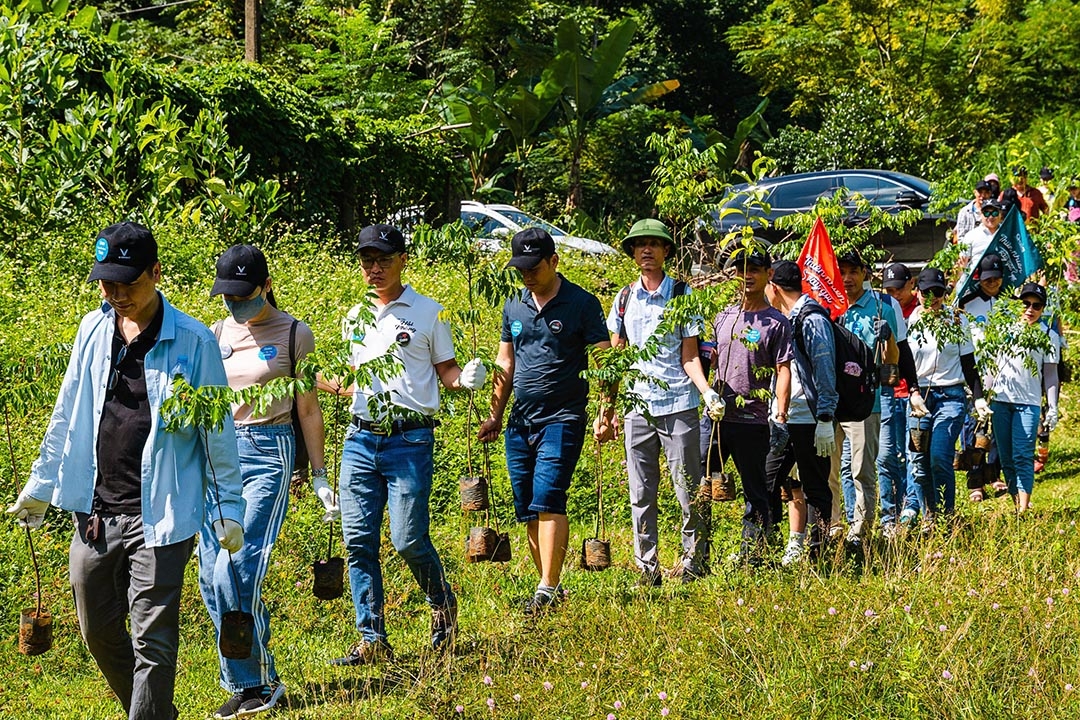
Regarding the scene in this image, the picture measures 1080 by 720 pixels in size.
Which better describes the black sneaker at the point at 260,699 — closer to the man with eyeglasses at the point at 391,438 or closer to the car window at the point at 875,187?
the man with eyeglasses at the point at 391,438

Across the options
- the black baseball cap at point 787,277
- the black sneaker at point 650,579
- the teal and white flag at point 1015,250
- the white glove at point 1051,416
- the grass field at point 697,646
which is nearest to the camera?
the grass field at point 697,646

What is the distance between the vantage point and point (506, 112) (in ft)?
74.2

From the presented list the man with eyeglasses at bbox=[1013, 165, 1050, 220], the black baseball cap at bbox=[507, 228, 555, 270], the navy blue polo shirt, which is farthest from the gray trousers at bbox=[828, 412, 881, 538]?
the man with eyeglasses at bbox=[1013, 165, 1050, 220]

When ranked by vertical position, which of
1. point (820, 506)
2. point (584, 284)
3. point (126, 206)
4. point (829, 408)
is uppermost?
point (126, 206)

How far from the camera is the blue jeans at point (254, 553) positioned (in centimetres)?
534

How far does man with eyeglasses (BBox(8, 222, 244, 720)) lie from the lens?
14.8 ft

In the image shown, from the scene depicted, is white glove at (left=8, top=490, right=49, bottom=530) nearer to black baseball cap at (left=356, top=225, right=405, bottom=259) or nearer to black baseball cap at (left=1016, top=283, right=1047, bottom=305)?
black baseball cap at (left=356, top=225, right=405, bottom=259)

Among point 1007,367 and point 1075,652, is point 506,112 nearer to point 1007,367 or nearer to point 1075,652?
point 1007,367

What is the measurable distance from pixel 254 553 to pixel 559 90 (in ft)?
58.3

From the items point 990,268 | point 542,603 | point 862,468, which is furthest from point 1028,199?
point 542,603

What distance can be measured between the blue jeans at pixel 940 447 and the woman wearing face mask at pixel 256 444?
4.86 m

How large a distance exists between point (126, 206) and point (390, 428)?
730 cm

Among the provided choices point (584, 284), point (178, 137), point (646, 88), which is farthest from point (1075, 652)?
point (646, 88)

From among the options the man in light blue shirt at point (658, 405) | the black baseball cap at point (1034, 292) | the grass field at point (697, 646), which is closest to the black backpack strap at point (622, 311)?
the man in light blue shirt at point (658, 405)
